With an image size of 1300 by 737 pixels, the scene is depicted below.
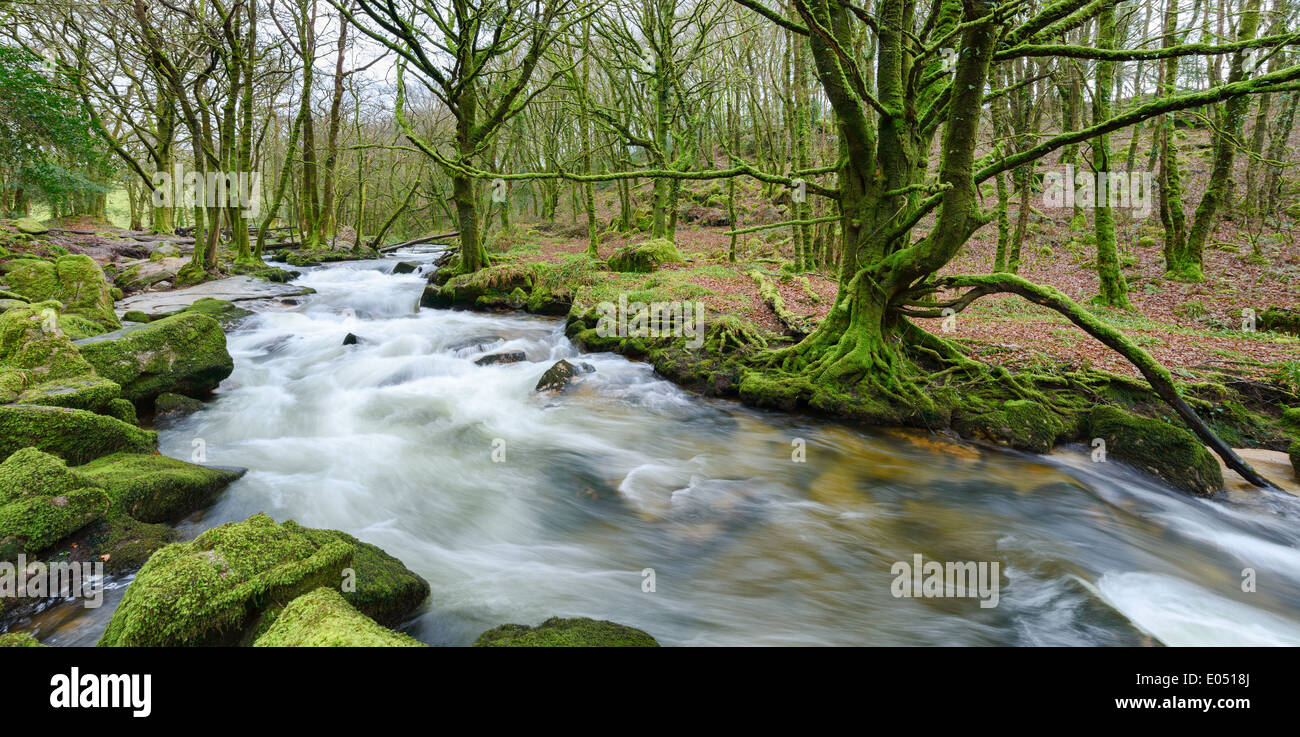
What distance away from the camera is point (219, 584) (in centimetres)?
288

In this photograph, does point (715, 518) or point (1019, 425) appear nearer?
point (715, 518)

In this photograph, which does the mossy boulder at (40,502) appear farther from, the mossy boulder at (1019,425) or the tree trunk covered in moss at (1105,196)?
the tree trunk covered in moss at (1105,196)

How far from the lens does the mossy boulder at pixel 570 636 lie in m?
2.68

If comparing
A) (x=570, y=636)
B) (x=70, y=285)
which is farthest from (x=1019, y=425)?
(x=70, y=285)

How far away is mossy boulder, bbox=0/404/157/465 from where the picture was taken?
4.61m

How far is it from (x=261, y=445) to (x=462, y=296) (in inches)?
346

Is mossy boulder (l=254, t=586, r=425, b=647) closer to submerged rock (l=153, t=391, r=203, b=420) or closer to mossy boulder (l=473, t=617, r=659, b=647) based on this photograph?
mossy boulder (l=473, t=617, r=659, b=647)

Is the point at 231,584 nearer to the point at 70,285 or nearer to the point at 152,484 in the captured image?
the point at 152,484

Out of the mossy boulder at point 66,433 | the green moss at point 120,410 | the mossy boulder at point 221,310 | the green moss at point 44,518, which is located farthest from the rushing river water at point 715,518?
the mossy boulder at point 221,310

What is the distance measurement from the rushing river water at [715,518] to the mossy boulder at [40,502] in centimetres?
55

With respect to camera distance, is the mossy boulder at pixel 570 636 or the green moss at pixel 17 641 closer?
the green moss at pixel 17 641

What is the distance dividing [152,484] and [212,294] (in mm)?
12372
